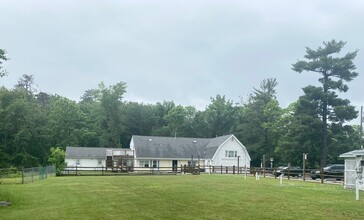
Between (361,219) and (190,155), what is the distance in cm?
5341

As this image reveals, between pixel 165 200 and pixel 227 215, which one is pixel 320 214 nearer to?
pixel 227 215

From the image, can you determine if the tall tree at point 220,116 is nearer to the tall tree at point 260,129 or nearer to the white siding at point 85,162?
the tall tree at point 260,129

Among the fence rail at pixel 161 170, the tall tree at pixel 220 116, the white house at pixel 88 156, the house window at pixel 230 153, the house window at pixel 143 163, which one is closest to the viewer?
the fence rail at pixel 161 170

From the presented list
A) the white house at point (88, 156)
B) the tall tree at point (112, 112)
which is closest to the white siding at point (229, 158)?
the white house at point (88, 156)

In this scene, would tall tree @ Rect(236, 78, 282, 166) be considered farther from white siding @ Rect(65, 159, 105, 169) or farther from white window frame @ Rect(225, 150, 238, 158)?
white siding @ Rect(65, 159, 105, 169)

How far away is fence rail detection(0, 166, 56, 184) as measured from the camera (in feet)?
102

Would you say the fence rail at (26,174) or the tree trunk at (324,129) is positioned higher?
the tree trunk at (324,129)

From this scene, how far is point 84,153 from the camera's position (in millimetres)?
65750

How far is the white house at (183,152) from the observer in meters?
62.6

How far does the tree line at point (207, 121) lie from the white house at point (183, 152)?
22.3 ft

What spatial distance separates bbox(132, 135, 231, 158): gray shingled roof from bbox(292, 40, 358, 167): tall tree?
601 inches

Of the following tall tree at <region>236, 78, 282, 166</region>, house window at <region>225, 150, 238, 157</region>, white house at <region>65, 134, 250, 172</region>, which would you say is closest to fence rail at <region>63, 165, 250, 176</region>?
white house at <region>65, 134, 250, 172</region>

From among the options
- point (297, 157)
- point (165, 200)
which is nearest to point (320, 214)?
point (165, 200)

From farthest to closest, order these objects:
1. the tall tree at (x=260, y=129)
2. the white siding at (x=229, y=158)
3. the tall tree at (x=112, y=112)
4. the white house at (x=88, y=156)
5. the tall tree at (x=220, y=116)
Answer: the tall tree at (x=220, y=116), the tall tree at (x=112, y=112), the tall tree at (x=260, y=129), the white house at (x=88, y=156), the white siding at (x=229, y=158)
